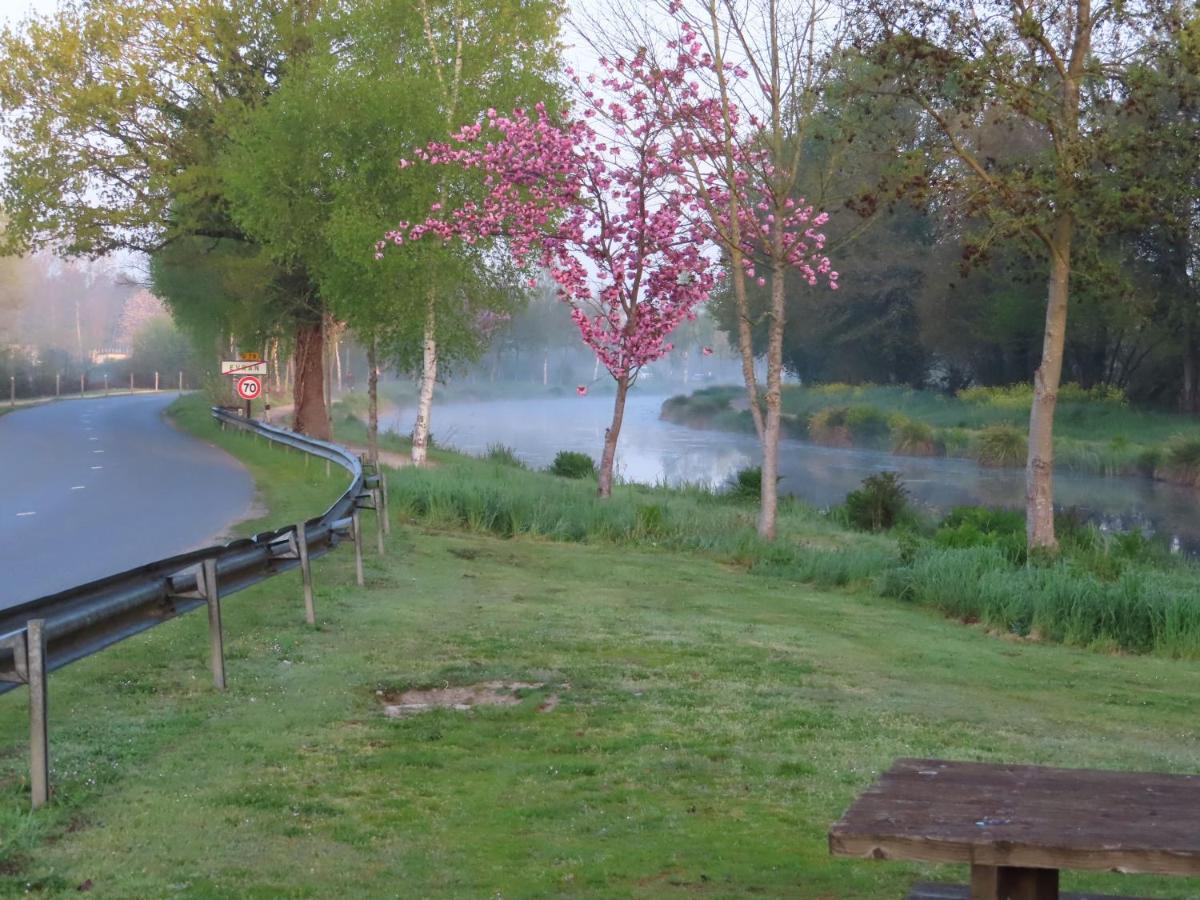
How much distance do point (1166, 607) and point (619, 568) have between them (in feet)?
20.9

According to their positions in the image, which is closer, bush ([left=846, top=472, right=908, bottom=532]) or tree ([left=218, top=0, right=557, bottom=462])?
bush ([left=846, top=472, right=908, bottom=532])

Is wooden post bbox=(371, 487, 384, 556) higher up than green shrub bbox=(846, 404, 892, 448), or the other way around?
wooden post bbox=(371, 487, 384, 556)

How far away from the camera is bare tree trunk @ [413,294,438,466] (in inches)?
1330

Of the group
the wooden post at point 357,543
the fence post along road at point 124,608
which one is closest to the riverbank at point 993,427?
the wooden post at point 357,543

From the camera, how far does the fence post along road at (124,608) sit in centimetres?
660

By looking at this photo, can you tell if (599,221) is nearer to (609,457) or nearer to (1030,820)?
(609,457)

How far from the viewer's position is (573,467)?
39031mm

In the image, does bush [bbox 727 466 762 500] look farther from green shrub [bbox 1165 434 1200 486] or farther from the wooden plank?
the wooden plank

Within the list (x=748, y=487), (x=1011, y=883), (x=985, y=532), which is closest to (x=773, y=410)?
(x=985, y=532)

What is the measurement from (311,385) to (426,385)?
9.62 m

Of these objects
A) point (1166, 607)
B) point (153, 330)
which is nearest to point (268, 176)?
point (1166, 607)

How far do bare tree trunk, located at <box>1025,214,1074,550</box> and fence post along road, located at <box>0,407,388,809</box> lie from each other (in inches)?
459

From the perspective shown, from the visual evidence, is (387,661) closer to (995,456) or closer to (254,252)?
(254,252)

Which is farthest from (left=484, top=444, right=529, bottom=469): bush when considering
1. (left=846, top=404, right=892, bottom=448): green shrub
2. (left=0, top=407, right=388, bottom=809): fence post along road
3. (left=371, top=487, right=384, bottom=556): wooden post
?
(left=0, top=407, right=388, bottom=809): fence post along road
